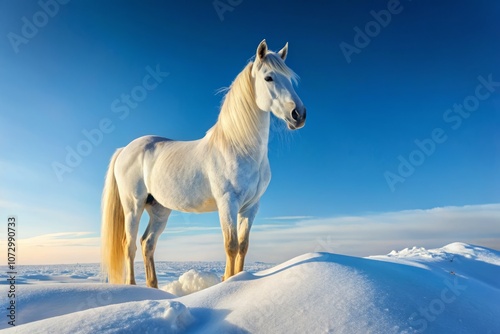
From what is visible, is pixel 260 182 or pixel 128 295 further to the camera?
pixel 260 182

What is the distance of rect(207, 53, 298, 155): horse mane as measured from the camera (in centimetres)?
323

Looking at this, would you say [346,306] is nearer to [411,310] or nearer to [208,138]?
[411,310]

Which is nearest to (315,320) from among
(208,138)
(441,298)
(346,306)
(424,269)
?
(346,306)

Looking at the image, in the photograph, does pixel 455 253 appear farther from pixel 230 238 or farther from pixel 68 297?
pixel 68 297

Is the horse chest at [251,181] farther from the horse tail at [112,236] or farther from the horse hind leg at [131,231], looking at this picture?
the horse tail at [112,236]

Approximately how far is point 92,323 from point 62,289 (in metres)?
1.61

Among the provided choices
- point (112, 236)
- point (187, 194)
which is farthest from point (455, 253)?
point (112, 236)

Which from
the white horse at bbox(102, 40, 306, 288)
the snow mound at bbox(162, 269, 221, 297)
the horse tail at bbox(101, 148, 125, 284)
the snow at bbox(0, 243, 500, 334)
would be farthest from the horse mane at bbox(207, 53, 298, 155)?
the horse tail at bbox(101, 148, 125, 284)

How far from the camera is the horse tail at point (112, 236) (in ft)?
14.6

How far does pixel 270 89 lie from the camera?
3143 millimetres

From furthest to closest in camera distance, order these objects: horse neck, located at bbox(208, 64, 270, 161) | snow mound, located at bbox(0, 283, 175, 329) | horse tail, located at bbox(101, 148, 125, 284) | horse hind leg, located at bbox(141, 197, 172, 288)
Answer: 1. horse tail, located at bbox(101, 148, 125, 284)
2. horse hind leg, located at bbox(141, 197, 172, 288)
3. horse neck, located at bbox(208, 64, 270, 161)
4. snow mound, located at bbox(0, 283, 175, 329)

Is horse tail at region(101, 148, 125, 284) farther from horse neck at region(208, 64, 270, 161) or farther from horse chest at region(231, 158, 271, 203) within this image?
horse chest at region(231, 158, 271, 203)

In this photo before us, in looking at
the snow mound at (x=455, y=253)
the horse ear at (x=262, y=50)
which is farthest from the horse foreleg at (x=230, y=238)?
the snow mound at (x=455, y=253)

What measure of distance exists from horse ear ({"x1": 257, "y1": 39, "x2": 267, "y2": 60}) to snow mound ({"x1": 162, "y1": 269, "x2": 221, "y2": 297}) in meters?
2.63
